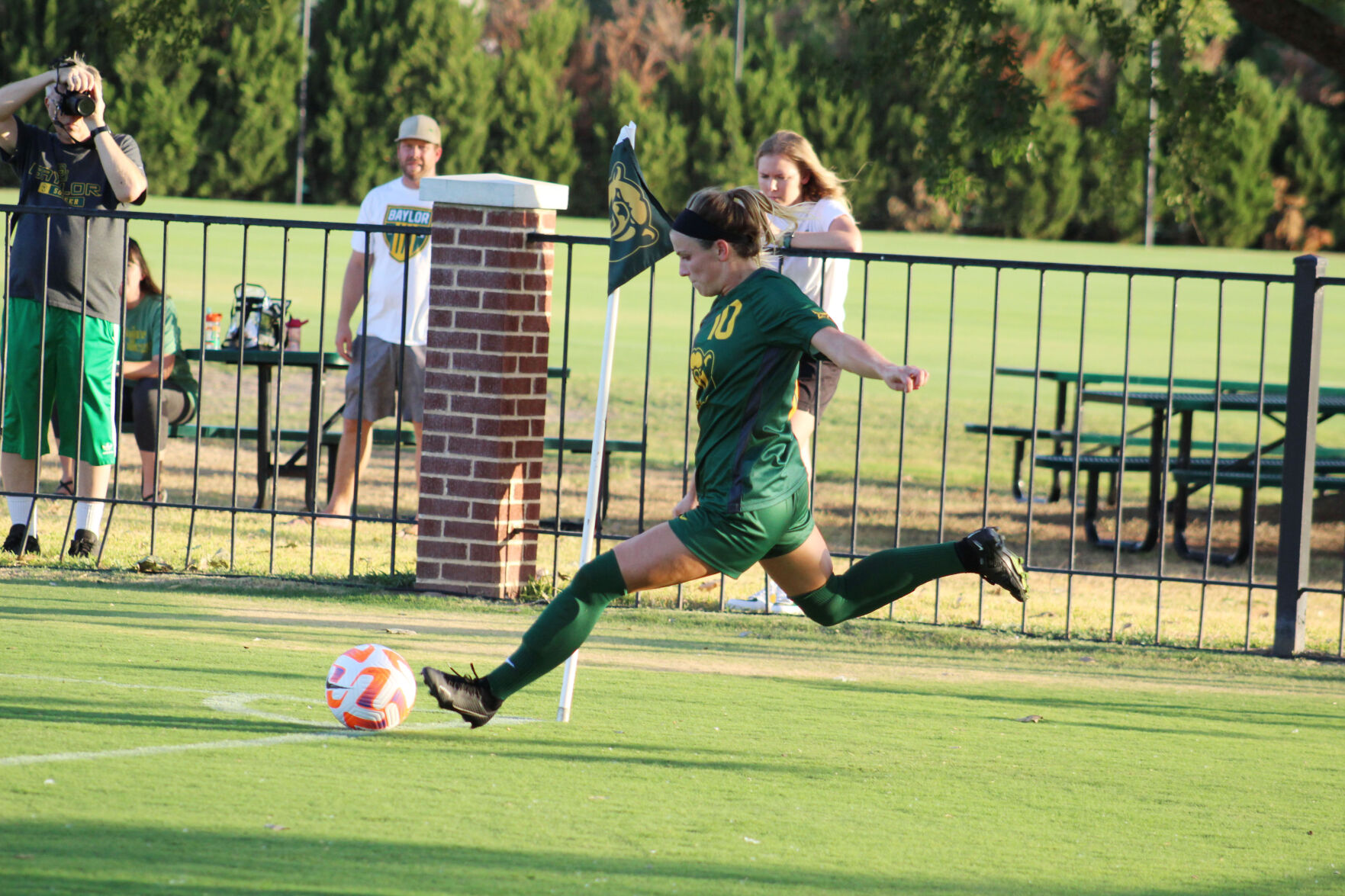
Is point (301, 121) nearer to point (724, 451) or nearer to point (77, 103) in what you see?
point (77, 103)

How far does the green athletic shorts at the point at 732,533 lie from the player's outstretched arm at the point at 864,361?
51cm

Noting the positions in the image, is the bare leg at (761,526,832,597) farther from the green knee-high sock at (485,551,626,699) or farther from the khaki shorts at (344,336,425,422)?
the khaki shorts at (344,336,425,422)

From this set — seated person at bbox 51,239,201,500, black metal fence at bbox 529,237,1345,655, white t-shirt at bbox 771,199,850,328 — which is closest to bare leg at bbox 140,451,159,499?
seated person at bbox 51,239,201,500

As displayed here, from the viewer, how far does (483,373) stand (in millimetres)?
7441

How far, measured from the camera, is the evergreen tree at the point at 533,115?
45312mm

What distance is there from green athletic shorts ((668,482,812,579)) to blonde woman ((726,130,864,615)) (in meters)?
1.91

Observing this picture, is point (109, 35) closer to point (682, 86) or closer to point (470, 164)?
point (470, 164)

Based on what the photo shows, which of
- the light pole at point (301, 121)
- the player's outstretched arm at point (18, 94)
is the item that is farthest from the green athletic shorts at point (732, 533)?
the light pole at point (301, 121)

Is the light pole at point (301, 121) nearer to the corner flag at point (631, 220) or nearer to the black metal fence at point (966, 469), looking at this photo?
the black metal fence at point (966, 469)

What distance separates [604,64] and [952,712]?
1889 inches

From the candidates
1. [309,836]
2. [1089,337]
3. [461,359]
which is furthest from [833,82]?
[1089,337]

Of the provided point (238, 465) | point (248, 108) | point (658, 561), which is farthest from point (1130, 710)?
point (248, 108)

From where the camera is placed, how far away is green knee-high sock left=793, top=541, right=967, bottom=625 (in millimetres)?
5164

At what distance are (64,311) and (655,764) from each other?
448cm
